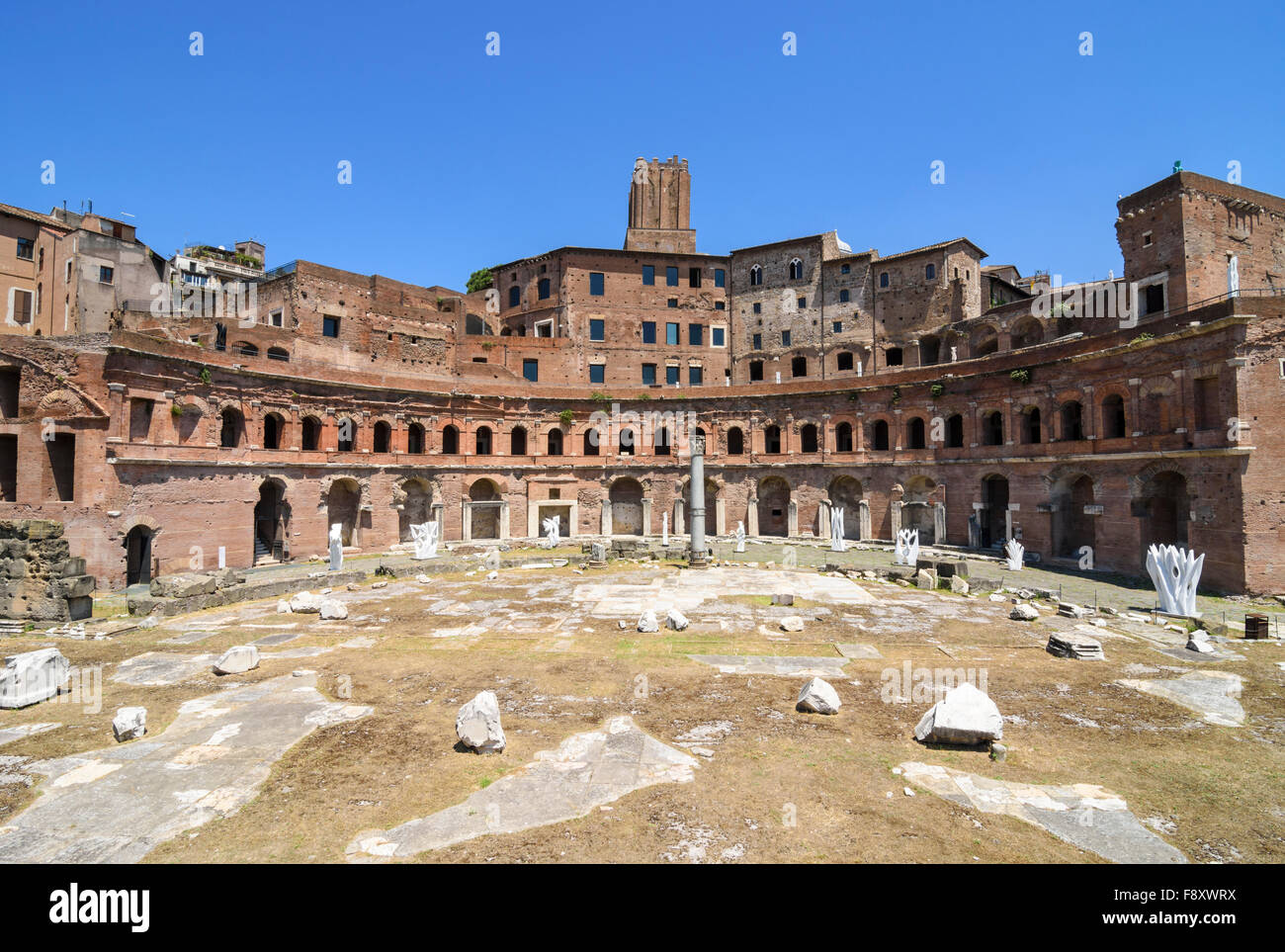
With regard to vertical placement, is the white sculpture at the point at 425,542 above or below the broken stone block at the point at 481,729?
above

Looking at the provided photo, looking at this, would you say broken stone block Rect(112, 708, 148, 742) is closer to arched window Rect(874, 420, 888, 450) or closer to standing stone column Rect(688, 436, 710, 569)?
standing stone column Rect(688, 436, 710, 569)

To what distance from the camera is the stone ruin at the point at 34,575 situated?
15.7 meters

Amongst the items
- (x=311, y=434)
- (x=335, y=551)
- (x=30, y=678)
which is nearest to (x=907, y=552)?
(x=335, y=551)

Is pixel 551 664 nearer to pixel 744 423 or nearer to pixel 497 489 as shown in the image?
pixel 497 489

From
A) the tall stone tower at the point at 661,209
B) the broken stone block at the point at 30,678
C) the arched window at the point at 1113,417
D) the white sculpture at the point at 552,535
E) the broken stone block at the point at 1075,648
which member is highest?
the tall stone tower at the point at 661,209

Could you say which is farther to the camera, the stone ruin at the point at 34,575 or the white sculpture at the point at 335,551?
the white sculpture at the point at 335,551

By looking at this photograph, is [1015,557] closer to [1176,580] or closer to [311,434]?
[1176,580]

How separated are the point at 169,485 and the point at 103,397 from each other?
373 cm

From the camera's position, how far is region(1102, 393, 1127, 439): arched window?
24938mm

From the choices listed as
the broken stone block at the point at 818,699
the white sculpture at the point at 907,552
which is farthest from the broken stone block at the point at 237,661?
the white sculpture at the point at 907,552

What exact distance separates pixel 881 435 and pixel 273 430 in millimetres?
31823

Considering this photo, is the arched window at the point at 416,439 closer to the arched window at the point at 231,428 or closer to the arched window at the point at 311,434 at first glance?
the arched window at the point at 311,434

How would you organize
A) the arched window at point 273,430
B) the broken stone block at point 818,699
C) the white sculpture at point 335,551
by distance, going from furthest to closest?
the arched window at point 273,430
the white sculpture at point 335,551
the broken stone block at point 818,699

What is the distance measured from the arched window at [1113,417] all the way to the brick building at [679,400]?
0.63 ft
